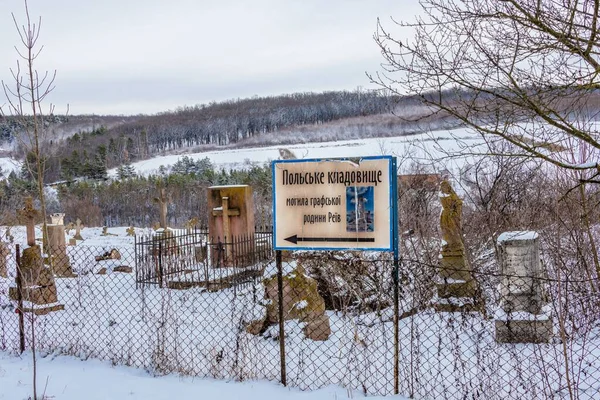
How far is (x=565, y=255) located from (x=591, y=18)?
4287 mm

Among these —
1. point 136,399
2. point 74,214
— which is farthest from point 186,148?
point 136,399

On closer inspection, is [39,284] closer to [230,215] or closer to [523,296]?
[230,215]

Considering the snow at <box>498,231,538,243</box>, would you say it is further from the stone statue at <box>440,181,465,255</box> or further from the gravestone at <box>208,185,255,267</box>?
the gravestone at <box>208,185,255,267</box>

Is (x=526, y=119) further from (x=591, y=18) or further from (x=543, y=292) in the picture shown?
(x=543, y=292)

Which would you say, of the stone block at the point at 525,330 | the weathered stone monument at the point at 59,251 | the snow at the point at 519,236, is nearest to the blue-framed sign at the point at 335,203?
the stone block at the point at 525,330

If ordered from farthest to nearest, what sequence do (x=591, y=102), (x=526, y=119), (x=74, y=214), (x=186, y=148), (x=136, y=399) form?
(x=186, y=148) < (x=74, y=214) < (x=591, y=102) < (x=526, y=119) < (x=136, y=399)

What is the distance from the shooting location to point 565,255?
7.62 m

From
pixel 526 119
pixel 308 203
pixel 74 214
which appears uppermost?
pixel 526 119

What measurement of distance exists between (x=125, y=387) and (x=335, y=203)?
7.74 feet

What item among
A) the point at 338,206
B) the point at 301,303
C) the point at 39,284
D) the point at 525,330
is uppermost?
the point at 338,206

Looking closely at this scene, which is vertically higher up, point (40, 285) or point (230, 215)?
point (230, 215)

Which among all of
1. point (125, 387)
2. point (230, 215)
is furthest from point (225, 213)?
point (125, 387)

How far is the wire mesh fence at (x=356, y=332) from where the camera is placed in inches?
173

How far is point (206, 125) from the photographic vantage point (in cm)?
10994
